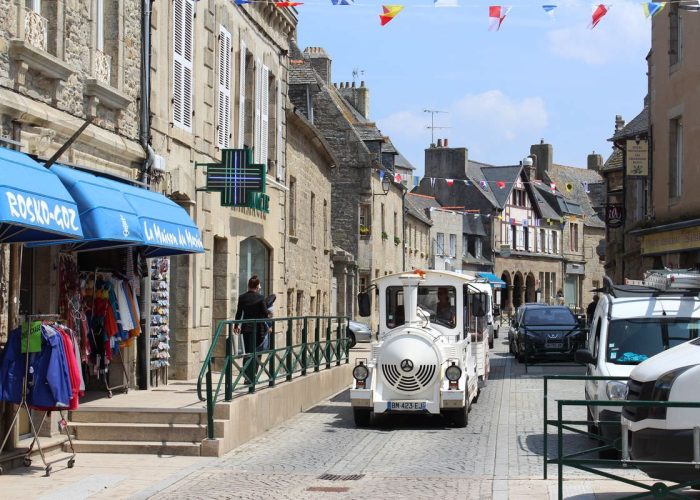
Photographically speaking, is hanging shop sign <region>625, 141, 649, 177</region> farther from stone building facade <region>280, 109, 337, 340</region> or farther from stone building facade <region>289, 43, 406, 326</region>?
stone building facade <region>289, 43, 406, 326</region>

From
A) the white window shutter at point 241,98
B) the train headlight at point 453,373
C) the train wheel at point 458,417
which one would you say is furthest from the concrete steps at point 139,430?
the white window shutter at point 241,98

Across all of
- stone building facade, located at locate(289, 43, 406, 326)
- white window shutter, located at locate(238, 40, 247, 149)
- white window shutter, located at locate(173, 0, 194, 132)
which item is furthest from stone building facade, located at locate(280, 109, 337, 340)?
stone building facade, located at locate(289, 43, 406, 326)

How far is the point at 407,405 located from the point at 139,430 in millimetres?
3825

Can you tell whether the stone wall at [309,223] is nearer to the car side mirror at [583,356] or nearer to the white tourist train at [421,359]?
the white tourist train at [421,359]

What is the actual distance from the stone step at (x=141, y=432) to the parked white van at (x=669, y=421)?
212 inches

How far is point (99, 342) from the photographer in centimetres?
1438

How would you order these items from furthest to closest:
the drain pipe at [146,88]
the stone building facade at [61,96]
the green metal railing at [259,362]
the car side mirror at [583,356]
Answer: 1. the drain pipe at [146,88]
2. the car side mirror at [583,356]
3. the green metal railing at [259,362]
4. the stone building facade at [61,96]

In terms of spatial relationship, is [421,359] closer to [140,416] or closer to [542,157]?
[140,416]

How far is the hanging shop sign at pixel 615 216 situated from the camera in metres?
36.9

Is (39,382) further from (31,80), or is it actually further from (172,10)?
(172,10)

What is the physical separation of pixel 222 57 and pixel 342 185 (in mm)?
27682

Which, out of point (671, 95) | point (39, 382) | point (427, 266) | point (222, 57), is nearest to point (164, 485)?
point (39, 382)

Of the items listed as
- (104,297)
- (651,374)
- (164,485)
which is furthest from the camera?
(104,297)

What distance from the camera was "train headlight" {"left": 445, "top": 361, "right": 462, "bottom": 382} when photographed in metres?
14.8
